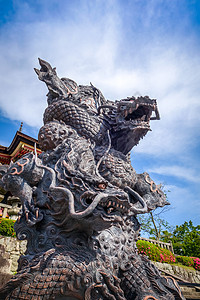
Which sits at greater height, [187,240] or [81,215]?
[187,240]

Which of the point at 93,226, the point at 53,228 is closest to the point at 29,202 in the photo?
the point at 53,228

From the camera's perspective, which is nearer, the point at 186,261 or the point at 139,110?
the point at 139,110

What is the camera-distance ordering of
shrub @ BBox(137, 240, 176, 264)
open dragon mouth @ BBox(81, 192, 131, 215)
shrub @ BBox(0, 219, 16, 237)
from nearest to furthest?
open dragon mouth @ BBox(81, 192, 131, 215) < shrub @ BBox(0, 219, 16, 237) < shrub @ BBox(137, 240, 176, 264)

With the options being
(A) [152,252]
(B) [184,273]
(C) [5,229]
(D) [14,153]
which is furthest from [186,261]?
(D) [14,153]

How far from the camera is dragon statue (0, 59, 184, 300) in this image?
193cm

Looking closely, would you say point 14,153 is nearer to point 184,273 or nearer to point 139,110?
point 184,273

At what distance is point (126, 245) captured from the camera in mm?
2646

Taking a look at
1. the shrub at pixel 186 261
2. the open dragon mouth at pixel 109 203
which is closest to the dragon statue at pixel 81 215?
the open dragon mouth at pixel 109 203

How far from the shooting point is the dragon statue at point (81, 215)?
1.93 m

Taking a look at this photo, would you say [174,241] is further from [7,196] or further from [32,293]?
[32,293]

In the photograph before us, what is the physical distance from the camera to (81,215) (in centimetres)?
210

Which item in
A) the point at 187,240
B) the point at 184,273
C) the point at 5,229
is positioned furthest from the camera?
the point at 187,240

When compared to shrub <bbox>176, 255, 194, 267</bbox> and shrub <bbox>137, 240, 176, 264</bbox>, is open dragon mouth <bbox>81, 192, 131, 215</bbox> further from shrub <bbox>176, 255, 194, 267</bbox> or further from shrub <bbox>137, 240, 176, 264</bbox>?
shrub <bbox>176, 255, 194, 267</bbox>

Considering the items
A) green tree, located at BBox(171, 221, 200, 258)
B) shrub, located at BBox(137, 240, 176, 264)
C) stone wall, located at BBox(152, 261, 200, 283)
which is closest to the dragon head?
shrub, located at BBox(137, 240, 176, 264)
